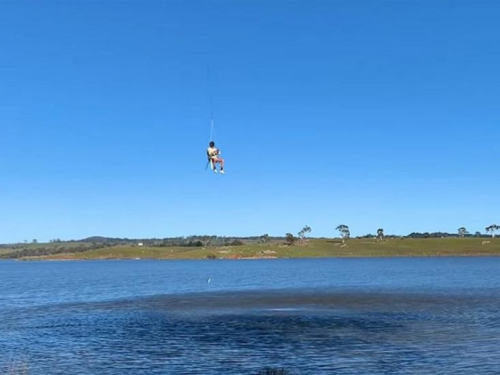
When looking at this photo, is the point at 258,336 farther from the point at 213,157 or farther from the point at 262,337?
the point at 213,157

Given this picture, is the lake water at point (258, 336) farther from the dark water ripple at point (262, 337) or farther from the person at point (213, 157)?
the person at point (213, 157)

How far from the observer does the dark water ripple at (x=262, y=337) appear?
32.9 m

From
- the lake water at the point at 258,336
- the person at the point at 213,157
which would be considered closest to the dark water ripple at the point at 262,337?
the lake water at the point at 258,336

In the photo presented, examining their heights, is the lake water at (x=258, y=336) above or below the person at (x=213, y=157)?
below

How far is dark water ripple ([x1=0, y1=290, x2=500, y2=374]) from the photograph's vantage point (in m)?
32.9

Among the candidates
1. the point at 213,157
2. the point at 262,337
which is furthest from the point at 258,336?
the point at 213,157

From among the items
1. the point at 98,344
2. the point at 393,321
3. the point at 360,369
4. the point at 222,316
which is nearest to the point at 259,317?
the point at 222,316

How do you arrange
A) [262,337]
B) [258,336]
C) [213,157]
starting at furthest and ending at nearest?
[258,336], [262,337], [213,157]

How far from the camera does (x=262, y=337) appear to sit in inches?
1670

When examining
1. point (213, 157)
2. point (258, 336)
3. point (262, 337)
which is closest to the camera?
point (213, 157)

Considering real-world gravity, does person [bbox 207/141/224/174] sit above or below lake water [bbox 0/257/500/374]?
above

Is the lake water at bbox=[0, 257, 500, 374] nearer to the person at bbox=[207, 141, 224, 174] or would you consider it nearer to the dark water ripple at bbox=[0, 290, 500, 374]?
the dark water ripple at bbox=[0, 290, 500, 374]

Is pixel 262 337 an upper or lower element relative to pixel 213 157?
lower

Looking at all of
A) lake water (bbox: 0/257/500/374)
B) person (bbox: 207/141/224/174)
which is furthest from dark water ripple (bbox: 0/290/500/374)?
person (bbox: 207/141/224/174)
